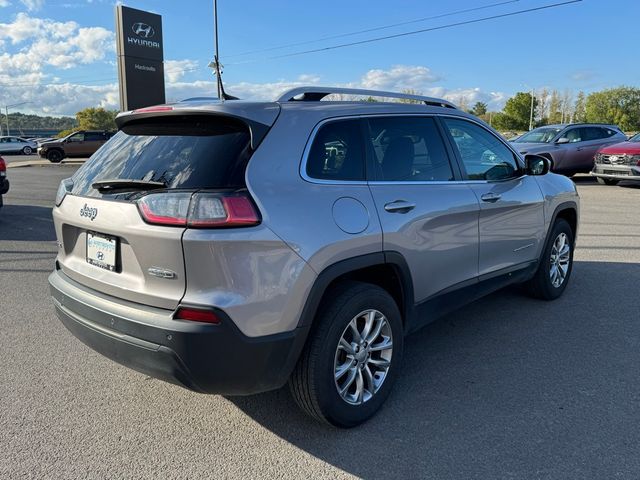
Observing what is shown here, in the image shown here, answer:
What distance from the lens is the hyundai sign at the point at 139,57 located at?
84.0ft

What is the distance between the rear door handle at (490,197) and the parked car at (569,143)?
1197 cm

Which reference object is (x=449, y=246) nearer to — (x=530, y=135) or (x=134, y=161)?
(x=134, y=161)

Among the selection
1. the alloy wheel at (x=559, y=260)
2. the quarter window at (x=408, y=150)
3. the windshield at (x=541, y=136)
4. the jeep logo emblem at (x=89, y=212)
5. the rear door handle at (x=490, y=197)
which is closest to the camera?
the jeep logo emblem at (x=89, y=212)

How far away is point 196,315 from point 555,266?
3969 millimetres

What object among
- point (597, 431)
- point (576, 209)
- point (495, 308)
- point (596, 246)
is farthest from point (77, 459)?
point (596, 246)

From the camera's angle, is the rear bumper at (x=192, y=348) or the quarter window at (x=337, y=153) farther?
the quarter window at (x=337, y=153)

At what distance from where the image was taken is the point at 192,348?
7.81 feet

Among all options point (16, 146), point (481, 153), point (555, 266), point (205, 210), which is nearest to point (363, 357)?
point (205, 210)

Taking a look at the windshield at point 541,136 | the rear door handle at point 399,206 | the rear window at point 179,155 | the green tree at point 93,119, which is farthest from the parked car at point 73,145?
the green tree at point 93,119

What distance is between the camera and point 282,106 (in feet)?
9.21

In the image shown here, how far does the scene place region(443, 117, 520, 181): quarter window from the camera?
389 centimetres

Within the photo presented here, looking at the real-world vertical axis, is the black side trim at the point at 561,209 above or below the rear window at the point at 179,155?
below

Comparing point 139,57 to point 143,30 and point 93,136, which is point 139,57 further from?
point 93,136

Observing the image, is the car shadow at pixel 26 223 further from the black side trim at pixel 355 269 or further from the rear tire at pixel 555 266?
the rear tire at pixel 555 266
